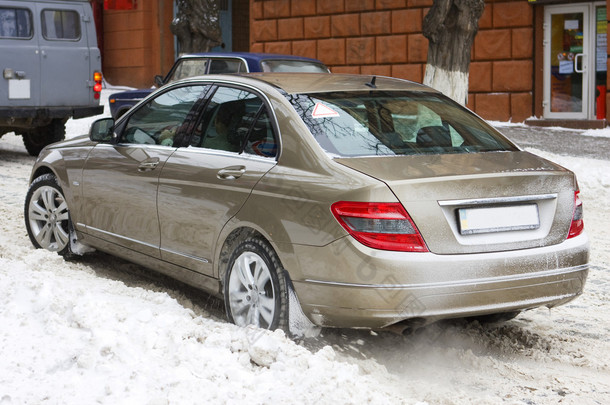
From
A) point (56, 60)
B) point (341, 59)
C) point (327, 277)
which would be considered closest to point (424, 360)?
point (327, 277)

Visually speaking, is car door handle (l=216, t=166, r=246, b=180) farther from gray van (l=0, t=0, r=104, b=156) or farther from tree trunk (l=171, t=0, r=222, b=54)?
tree trunk (l=171, t=0, r=222, b=54)

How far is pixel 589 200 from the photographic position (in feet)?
33.9

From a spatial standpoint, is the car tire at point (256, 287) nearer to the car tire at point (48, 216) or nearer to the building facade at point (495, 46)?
the car tire at point (48, 216)

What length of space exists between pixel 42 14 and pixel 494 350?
34.3ft

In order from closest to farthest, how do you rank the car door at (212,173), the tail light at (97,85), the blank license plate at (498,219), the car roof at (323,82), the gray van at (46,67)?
the blank license plate at (498,219) < the car door at (212,173) < the car roof at (323,82) < the gray van at (46,67) < the tail light at (97,85)

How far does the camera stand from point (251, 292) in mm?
4836

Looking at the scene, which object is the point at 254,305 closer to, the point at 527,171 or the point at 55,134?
the point at 527,171

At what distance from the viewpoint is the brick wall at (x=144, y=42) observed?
88.0 ft

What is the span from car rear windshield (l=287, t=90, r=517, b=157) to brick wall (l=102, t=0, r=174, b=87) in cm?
2215

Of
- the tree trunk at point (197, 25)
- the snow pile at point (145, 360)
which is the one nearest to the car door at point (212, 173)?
the snow pile at point (145, 360)

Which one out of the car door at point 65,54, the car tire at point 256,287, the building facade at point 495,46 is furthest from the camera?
the building facade at point 495,46

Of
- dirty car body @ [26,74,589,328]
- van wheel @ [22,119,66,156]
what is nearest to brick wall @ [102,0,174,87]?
van wheel @ [22,119,66,156]

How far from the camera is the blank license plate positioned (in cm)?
436

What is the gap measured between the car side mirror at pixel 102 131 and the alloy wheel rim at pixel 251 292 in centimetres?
187
